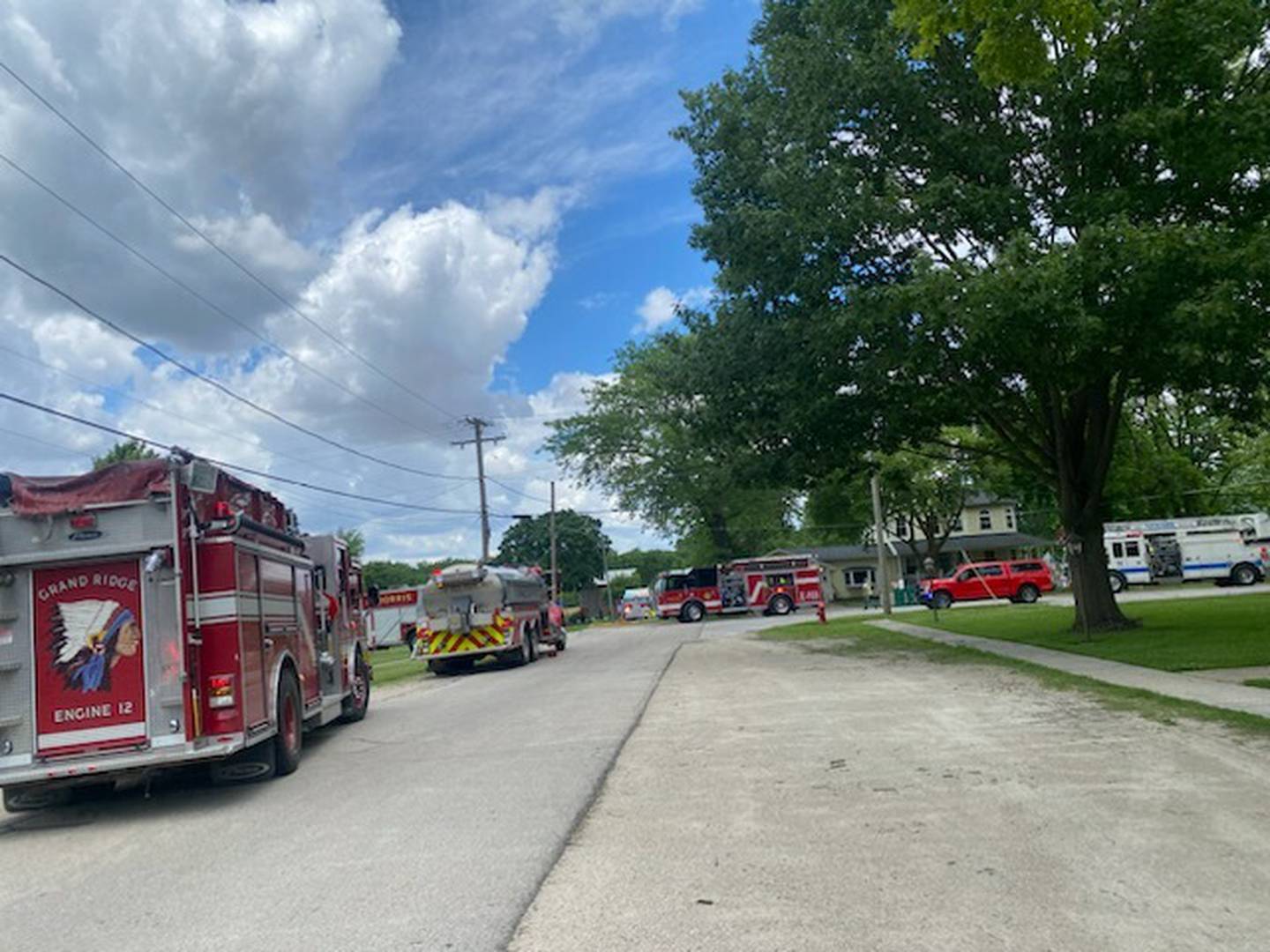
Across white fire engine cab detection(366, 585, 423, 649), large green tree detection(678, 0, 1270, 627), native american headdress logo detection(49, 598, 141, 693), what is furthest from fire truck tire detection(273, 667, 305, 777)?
white fire engine cab detection(366, 585, 423, 649)

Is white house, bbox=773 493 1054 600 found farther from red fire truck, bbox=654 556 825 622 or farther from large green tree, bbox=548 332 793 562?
red fire truck, bbox=654 556 825 622

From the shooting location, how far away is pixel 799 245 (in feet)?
60.0

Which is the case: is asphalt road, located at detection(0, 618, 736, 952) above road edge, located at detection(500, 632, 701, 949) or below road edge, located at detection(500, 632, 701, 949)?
above

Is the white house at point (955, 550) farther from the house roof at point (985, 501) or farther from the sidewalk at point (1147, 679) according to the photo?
the sidewalk at point (1147, 679)

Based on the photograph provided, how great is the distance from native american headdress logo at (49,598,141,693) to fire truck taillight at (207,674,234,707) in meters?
0.76

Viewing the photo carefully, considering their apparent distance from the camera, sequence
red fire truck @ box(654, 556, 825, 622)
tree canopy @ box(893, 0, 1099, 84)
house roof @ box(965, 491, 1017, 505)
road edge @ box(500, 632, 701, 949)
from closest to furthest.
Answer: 1. road edge @ box(500, 632, 701, 949)
2. tree canopy @ box(893, 0, 1099, 84)
3. red fire truck @ box(654, 556, 825, 622)
4. house roof @ box(965, 491, 1017, 505)

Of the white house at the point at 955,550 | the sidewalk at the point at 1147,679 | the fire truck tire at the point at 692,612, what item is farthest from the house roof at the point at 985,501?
the sidewalk at the point at 1147,679

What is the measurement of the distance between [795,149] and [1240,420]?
11638 millimetres

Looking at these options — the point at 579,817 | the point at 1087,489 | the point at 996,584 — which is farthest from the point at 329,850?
the point at 996,584

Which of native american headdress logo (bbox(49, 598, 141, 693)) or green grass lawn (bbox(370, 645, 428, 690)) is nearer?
native american headdress logo (bbox(49, 598, 141, 693))

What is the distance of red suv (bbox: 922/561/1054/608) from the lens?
41469 mm

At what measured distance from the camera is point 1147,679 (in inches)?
552

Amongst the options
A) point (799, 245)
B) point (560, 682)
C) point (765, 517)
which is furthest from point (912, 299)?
point (765, 517)

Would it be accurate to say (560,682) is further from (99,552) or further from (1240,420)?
(1240,420)
